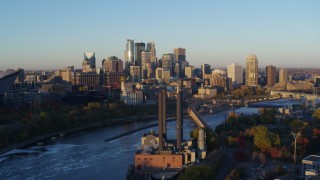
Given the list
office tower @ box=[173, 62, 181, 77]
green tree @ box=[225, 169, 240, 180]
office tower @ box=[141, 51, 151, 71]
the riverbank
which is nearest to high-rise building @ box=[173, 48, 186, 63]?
office tower @ box=[141, 51, 151, 71]

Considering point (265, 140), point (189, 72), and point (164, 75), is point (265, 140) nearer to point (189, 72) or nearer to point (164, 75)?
point (164, 75)

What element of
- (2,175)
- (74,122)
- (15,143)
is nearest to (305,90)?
(74,122)

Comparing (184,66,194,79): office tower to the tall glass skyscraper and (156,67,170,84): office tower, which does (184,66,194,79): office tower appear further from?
the tall glass skyscraper

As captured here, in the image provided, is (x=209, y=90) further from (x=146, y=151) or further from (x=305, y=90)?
(x=146, y=151)

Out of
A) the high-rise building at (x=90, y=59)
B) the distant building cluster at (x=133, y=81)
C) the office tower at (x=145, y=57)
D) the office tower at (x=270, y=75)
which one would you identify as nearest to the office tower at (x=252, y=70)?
the distant building cluster at (x=133, y=81)

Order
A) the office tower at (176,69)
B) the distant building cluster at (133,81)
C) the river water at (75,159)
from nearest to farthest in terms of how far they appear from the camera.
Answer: the river water at (75,159), the distant building cluster at (133,81), the office tower at (176,69)

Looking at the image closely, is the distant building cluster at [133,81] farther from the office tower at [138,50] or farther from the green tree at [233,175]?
the green tree at [233,175]
